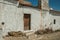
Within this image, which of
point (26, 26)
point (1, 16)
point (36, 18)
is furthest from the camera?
point (36, 18)

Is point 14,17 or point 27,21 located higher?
point 14,17

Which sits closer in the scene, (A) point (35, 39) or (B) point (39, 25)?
(A) point (35, 39)

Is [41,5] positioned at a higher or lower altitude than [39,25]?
higher

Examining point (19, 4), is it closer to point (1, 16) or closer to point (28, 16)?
point (28, 16)

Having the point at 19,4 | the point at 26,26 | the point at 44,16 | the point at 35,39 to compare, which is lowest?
the point at 35,39

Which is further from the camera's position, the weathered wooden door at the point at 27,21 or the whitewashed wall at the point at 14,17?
the weathered wooden door at the point at 27,21

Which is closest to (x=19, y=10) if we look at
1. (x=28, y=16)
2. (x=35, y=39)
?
(x=28, y=16)

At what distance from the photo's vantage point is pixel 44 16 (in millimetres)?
16359

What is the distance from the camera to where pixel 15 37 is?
11.3 m

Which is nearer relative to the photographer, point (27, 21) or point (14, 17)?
point (14, 17)

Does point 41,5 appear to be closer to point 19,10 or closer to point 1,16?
point 19,10

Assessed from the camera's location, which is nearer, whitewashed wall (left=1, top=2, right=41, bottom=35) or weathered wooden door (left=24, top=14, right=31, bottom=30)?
whitewashed wall (left=1, top=2, right=41, bottom=35)

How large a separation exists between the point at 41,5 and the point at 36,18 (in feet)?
5.99

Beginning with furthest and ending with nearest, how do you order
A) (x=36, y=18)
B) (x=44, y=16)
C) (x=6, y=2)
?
(x=44, y=16), (x=36, y=18), (x=6, y=2)
